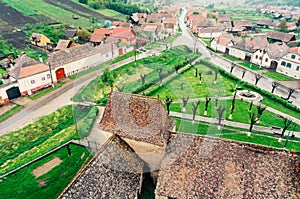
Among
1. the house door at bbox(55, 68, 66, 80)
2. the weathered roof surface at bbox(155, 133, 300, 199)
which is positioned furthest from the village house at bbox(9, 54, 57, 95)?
the weathered roof surface at bbox(155, 133, 300, 199)

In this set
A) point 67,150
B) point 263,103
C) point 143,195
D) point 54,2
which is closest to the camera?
point 143,195

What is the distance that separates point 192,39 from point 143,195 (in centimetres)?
8969

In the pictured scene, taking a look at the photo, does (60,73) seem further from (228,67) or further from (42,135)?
(228,67)

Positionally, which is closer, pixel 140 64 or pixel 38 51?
pixel 140 64

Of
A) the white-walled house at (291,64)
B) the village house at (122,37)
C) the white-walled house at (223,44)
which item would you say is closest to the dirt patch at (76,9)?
the village house at (122,37)

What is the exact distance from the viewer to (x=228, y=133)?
40.3 metres

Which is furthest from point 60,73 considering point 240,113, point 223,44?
point 223,44

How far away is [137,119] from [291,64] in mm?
56581

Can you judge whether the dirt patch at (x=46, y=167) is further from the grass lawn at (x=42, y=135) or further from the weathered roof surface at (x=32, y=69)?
the weathered roof surface at (x=32, y=69)

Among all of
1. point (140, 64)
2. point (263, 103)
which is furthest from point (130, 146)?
point (140, 64)

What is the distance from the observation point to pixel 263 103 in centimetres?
5084

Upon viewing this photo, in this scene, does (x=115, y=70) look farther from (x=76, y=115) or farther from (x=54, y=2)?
(x=54, y=2)

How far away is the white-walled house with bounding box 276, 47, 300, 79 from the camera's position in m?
64.5

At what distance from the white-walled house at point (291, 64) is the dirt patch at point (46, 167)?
62.6 metres
